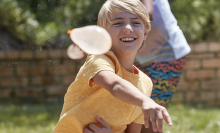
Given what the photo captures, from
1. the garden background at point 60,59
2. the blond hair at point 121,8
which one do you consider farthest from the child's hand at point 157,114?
the garden background at point 60,59

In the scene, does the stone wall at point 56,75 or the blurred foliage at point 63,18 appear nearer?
the blurred foliage at point 63,18

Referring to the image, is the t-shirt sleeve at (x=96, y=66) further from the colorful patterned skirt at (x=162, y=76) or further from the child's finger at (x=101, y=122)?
the colorful patterned skirt at (x=162, y=76)

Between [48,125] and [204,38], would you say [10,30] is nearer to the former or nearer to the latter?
[48,125]

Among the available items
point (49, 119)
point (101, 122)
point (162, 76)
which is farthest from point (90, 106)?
point (49, 119)

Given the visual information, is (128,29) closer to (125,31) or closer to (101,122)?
(125,31)

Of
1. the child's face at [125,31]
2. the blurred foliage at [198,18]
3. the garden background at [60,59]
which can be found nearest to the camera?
the child's face at [125,31]

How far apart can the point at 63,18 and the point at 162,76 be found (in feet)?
10.9

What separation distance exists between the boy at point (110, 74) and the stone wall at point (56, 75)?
3862 mm

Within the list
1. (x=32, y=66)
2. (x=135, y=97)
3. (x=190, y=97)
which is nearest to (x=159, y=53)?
(x=135, y=97)

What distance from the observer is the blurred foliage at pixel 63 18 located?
500 centimetres

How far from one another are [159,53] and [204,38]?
155 inches

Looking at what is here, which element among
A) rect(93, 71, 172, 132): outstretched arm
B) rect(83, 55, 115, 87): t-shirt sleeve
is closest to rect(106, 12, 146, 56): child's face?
rect(83, 55, 115, 87): t-shirt sleeve

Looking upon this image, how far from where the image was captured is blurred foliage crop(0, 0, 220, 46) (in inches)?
197

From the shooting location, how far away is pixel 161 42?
2648mm
